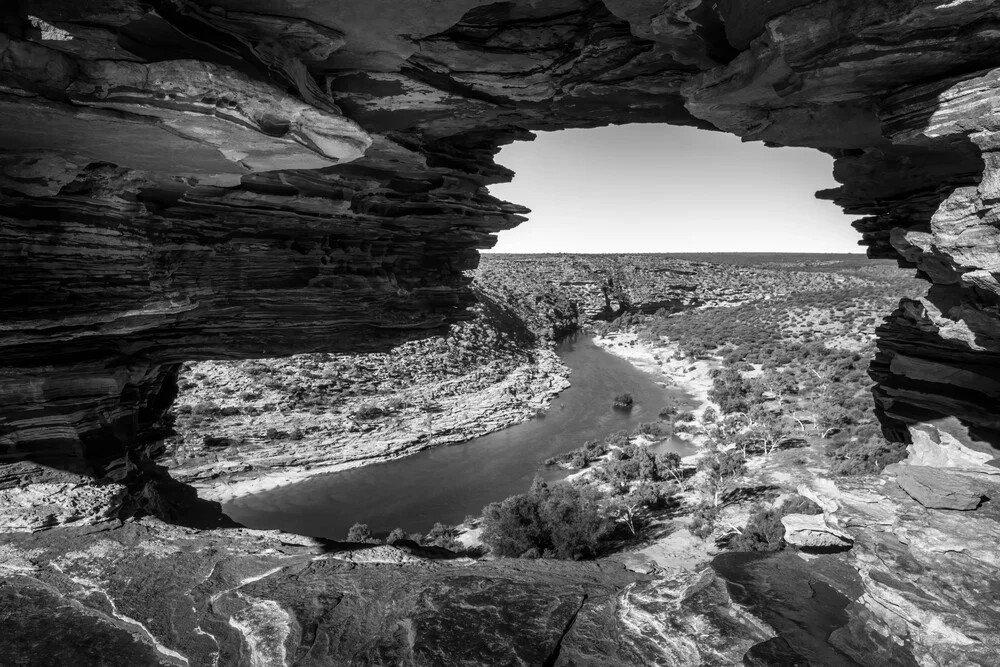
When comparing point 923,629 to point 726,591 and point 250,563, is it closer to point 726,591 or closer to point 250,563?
point 726,591

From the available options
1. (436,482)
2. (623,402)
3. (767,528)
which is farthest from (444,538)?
(623,402)

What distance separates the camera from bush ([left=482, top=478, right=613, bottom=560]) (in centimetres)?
1905

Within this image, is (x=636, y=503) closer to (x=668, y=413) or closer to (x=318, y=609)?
(x=668, y=413)

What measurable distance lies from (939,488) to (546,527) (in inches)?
501

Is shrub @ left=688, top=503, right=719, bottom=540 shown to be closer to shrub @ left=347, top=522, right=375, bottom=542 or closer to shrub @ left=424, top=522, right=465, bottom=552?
shrub @ left=424, top=522, right=465, bottom=552

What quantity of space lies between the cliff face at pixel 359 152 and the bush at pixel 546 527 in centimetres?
885

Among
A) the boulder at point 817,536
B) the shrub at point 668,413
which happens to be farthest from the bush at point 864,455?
the shrub at point 668,413

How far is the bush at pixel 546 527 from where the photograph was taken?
1905 centimetres

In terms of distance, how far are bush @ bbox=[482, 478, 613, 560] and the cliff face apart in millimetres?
8853

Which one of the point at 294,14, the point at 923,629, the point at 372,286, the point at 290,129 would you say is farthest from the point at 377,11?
the point at 923,629

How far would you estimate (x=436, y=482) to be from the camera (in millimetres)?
27875

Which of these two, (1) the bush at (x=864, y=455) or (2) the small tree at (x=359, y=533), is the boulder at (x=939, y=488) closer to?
(1) the bush at (x=864, y=455)

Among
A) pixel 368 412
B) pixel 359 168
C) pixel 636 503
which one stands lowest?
pixel 636 503

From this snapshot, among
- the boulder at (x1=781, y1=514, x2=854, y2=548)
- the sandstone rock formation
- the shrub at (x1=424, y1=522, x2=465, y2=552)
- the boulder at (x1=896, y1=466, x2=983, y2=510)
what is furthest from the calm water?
the boulder at (x1=896, y1=466, x2=983, y2=510)
